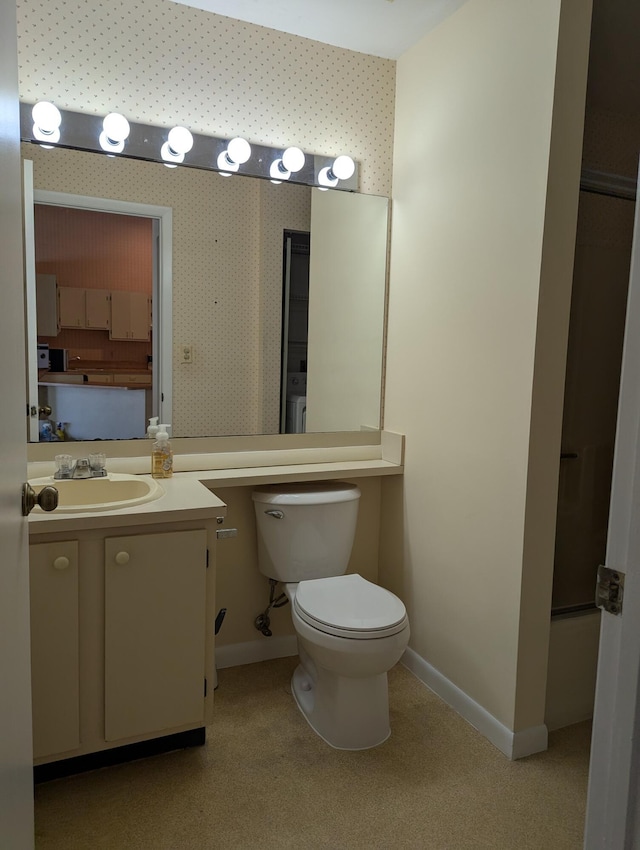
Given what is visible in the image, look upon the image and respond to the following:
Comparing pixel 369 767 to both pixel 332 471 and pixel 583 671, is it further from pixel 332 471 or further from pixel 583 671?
pixel 332 471

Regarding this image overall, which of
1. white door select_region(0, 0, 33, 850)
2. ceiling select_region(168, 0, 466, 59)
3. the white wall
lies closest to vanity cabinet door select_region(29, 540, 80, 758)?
white door select_region(0, 0, 33, 850)

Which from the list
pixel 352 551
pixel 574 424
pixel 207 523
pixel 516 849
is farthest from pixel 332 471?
pixel 516 849

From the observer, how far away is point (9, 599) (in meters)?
0.98

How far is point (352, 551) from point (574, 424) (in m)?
1.07

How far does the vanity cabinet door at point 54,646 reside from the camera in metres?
1.64

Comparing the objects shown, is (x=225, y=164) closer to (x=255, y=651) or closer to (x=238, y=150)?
(x=238, y=150)

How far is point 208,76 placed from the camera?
2268mm

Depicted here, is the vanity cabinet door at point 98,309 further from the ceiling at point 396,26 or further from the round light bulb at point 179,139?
the ceiling at point 396,26

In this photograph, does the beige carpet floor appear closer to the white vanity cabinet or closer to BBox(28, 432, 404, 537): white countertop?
the white vanity cabinet

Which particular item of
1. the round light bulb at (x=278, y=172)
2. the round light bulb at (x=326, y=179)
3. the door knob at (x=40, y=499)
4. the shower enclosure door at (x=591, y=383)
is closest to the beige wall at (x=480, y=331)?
the round light bulb at (x=326, y=179)

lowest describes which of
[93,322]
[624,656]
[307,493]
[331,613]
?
[331,613]

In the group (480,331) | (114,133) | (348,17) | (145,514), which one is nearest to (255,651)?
(145,514)

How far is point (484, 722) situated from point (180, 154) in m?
2.27

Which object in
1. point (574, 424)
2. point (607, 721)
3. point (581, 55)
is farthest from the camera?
point (574, 424)
